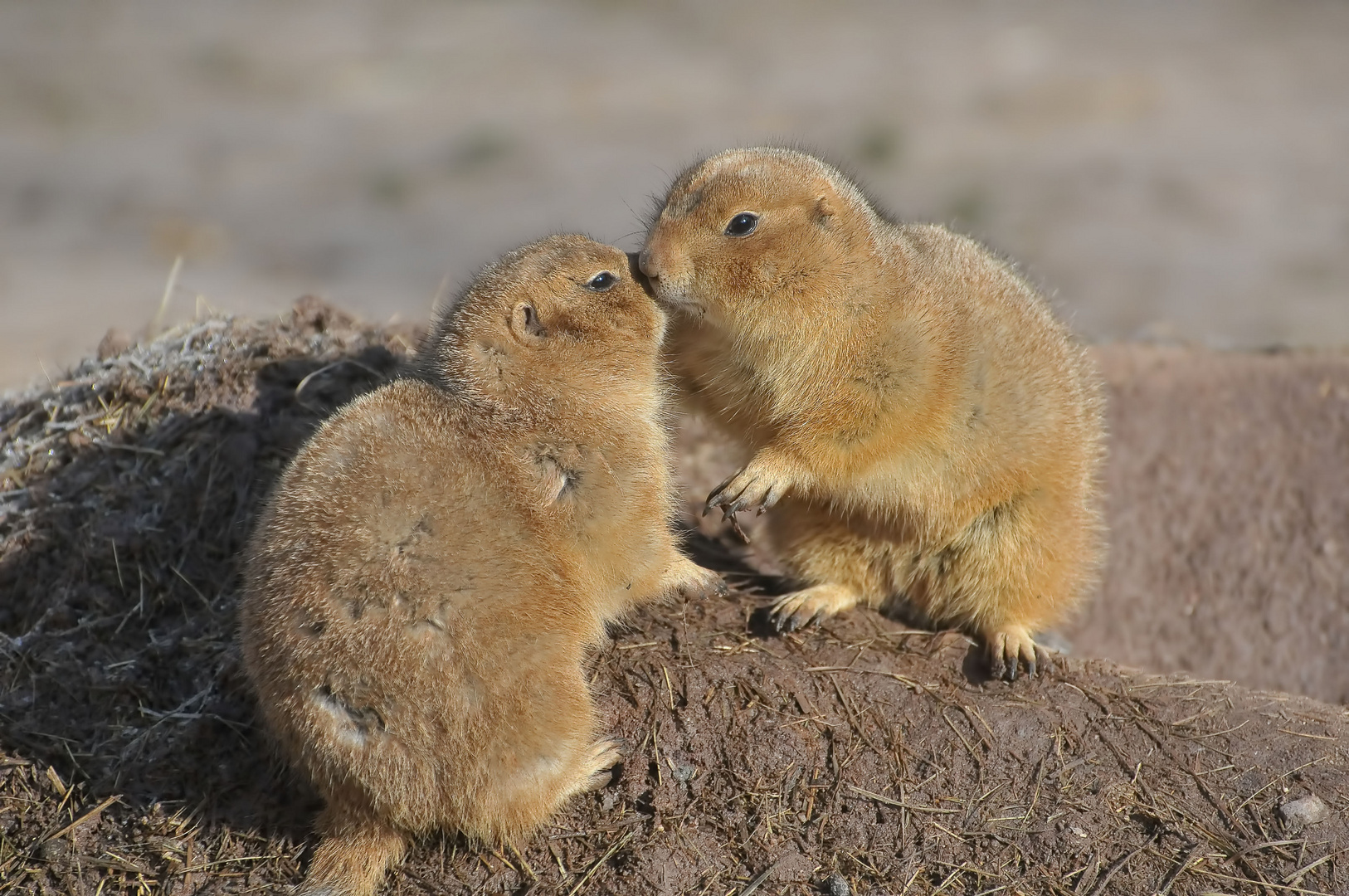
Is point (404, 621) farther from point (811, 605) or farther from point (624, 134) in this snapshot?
point (624, 134)

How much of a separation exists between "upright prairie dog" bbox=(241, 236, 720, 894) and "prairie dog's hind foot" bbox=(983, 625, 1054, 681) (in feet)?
6.04

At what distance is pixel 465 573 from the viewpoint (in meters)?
4.77

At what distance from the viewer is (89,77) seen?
21.6 meters

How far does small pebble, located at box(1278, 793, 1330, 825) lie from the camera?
540 cm

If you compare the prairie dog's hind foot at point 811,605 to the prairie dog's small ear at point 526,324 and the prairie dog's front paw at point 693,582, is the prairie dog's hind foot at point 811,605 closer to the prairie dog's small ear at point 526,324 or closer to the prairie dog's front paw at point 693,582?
the prairie dog's front paw at point 693,582

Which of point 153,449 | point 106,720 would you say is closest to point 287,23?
point 153,449

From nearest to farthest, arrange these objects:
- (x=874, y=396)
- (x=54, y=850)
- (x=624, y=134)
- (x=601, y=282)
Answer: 1. (x=54, y=850)
2. (x=601, y=282)
3. (x=874, y=396)
4. (x=624, y=134)

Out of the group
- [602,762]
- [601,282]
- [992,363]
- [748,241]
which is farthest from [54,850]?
[992,363]

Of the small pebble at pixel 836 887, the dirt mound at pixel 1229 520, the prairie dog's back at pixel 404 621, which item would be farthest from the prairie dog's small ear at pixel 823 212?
the dirt mound at pixel 1229 520

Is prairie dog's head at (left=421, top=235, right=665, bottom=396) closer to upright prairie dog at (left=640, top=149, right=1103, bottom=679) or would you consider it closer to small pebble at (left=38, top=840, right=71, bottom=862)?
upright prairie dog at (left=640, top=149, right=1103, bottom=679)

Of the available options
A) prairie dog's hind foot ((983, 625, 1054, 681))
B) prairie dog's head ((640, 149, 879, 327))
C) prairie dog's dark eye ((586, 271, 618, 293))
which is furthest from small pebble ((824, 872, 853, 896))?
prairie dog's dark eye ((586, 271, 618, 293))

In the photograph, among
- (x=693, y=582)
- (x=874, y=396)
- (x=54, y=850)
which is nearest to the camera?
(x=54, y=850)

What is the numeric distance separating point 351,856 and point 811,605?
8.68 ft

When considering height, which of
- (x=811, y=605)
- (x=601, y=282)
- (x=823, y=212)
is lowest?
(x=811, y=605)
